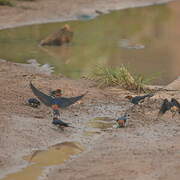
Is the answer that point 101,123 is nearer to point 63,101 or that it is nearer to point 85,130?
point 85,130

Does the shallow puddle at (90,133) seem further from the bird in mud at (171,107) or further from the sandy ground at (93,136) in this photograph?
the bird in mud at (171,107)

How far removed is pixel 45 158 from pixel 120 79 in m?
3.77

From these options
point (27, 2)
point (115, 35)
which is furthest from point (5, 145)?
point (27, 2)

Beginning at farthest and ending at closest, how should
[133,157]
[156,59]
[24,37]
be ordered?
[24,37] < [156,59] < [133,157]

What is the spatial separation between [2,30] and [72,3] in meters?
4.78

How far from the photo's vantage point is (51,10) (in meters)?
20.6

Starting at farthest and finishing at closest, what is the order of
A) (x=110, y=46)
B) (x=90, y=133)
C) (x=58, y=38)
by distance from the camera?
1. (x=110, y=46)
2. (x=58, y=38)
3. (x=90, y=133)

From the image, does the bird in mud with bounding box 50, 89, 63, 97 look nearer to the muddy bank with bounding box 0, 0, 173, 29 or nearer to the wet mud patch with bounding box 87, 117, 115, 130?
the wet mud patch with bounding box 87, 117, 115, 130

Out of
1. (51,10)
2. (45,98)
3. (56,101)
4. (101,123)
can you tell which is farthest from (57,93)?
(51,10)

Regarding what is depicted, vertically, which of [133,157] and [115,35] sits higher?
[115,35]

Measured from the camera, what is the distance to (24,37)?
16984 millimetres

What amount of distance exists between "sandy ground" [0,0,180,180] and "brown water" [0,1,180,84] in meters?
2.24

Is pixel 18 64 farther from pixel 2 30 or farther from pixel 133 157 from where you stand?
pixel 133 157

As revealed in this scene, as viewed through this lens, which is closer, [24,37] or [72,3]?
[24,37]
